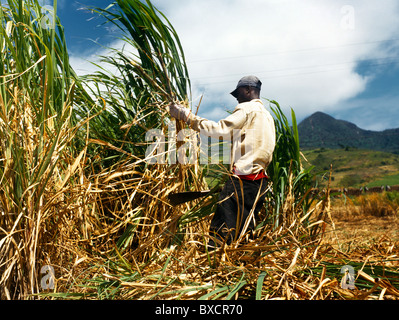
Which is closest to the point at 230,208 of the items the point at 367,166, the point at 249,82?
the point at 249,82

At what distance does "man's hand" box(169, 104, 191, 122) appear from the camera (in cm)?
186

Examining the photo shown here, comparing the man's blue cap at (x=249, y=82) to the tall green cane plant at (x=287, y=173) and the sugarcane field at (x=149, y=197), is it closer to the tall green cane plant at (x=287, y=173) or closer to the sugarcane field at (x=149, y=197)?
the sugarcane field at (x=149, y=197)

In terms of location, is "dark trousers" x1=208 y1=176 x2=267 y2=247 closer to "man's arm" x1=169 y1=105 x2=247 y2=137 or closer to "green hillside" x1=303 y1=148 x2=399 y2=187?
"man's arm" x1=169 y1=105 x2=247 y2=137

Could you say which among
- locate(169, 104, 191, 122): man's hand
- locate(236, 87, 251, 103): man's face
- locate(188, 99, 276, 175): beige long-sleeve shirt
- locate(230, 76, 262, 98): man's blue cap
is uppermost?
locate(230, 76, 262, 98): man's blue cap

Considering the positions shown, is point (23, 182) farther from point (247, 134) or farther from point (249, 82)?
point (249, 82)

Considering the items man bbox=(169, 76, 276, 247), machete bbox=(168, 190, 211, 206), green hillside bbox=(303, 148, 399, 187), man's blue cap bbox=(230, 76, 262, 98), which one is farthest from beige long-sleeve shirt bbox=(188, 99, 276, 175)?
green hillside bbox=(303, 148, 399, 187)

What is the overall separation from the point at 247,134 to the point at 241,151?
105mm

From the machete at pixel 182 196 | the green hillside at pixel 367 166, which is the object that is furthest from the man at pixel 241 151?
the green hillside at pixel 367 166

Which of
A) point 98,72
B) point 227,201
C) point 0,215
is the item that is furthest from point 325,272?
point 98,72

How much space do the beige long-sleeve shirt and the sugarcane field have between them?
0.4 inches

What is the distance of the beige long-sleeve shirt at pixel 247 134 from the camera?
1858 millimetres

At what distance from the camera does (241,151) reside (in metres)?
1.92
